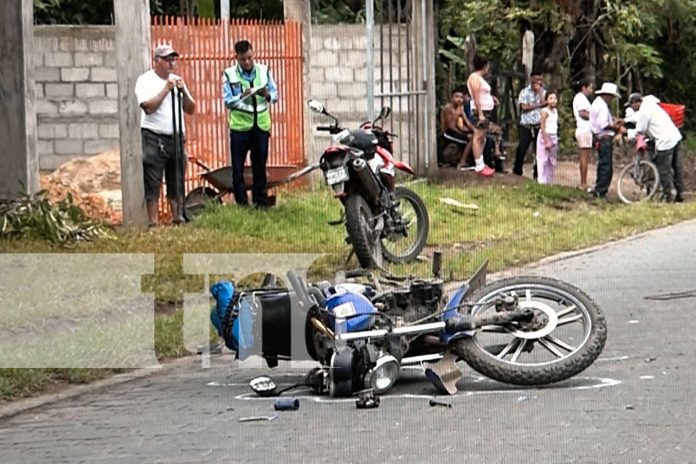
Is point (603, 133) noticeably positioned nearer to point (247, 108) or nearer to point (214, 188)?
point (214, 188)

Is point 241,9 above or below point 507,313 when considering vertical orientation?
above

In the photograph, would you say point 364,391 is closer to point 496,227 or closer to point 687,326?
point 687,326

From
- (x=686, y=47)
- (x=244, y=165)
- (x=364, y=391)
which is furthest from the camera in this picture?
(x=686, y=47)

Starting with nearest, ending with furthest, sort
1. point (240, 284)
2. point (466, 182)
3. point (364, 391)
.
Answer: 1. point (364, 391)
2. point (240, 284)
3. point (466, 182)

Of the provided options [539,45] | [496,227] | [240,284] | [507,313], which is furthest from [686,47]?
[507,313]

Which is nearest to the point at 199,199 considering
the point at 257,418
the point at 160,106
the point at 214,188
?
the point at 214,188

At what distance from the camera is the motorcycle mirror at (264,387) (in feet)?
26.3

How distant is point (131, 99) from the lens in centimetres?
1452

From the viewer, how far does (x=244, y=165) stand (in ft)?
51.2

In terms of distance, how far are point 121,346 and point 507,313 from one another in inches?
114

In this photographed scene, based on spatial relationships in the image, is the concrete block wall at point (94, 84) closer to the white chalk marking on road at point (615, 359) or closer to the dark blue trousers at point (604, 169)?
the dark blue trousers at point (604, 169)

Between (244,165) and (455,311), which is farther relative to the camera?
(244,165)

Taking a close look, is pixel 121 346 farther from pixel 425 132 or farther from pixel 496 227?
pixel 425 132

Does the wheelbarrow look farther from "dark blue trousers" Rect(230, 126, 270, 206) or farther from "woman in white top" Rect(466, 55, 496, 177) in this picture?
"woman in white top" Rect(466, 55, 496, 177)
